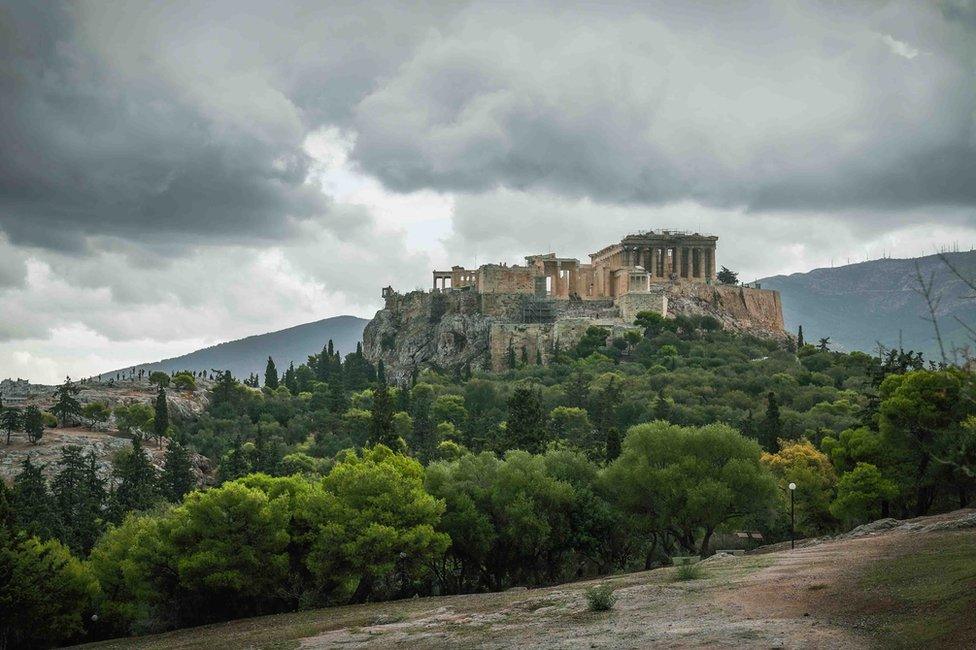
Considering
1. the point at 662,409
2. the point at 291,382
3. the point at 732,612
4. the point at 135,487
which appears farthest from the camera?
the point at 291,382

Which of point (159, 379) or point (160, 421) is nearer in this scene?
point (160, 421)

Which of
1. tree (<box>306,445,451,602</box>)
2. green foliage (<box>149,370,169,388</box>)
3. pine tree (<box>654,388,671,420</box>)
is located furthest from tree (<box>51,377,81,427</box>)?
tree (<box>306,445,451,602</box>)

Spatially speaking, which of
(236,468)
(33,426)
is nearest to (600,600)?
(236,468)

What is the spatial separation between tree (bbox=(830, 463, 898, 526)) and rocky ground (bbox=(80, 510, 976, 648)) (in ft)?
25.4

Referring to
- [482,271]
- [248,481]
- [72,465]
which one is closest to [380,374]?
[482,271]

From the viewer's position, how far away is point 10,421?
9494 centimetres

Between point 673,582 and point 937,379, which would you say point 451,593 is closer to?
point 673,582

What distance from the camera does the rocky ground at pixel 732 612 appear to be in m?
22.5

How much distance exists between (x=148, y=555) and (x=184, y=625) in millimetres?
3539

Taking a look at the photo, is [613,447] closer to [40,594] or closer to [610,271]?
[40,594]

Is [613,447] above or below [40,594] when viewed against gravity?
above

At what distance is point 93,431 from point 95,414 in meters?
3.84

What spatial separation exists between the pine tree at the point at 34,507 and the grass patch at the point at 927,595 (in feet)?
137

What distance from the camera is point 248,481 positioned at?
49.7m
